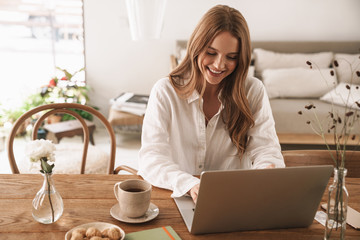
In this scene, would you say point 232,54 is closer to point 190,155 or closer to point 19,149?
point 190,155

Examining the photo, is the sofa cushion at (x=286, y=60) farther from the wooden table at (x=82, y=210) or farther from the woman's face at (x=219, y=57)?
the wooden table at (x=82, y=210)

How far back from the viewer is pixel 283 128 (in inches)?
126

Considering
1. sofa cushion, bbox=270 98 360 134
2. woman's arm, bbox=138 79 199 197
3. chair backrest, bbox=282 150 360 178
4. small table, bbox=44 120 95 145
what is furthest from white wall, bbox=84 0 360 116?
chair backrest, bbox=282 150 360 178

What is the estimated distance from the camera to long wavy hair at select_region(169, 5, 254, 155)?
1.20 meters

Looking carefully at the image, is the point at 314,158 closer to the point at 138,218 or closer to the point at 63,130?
the point at 138,218

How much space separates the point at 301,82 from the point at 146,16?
3.20 m

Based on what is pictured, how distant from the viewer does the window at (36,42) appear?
411cm

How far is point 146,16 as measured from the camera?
2.31 ft

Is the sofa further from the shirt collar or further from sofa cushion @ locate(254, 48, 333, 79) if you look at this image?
the shirt collar

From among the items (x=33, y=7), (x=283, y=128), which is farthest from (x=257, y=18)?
(x=33, y=7)

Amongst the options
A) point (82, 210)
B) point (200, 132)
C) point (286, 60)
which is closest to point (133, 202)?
point (82, 210)

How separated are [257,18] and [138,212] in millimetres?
3607

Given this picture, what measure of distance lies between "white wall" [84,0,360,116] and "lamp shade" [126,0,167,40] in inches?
133

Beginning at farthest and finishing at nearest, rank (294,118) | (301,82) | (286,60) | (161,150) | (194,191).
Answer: (286,60) < (301,82) < (294,118) < (161,150) < (194,191)
